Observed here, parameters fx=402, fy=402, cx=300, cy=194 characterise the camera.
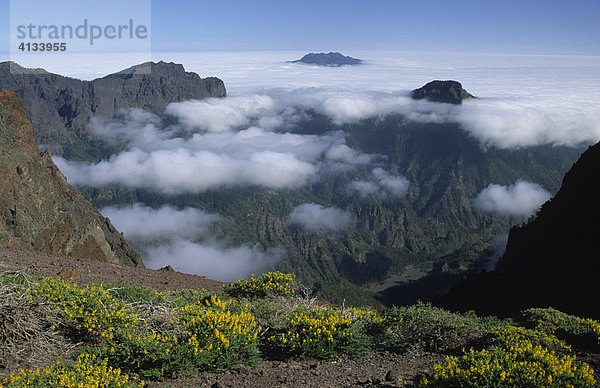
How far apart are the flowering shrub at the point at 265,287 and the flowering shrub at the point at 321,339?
11.0 feet

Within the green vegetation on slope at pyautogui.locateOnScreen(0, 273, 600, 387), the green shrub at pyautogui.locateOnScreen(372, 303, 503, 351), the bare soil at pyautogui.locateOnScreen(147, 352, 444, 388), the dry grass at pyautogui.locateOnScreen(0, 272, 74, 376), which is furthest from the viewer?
the green shrub at pyautogui.locateOnScreen(372, 303, 503, 351)

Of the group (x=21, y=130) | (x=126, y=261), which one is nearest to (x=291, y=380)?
(x=126, y=261)

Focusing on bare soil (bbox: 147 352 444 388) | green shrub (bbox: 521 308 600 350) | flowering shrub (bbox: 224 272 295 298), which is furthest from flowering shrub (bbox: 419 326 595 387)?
flowering shrub (bbox: 224 272 295 298)

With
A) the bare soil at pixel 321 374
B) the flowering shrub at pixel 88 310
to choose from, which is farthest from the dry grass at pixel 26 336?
the bare soil at pixel 321 374

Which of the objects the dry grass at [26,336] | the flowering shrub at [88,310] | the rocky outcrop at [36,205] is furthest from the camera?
the rocky outcrop at [36,205]

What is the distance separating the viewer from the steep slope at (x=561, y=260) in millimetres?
23703

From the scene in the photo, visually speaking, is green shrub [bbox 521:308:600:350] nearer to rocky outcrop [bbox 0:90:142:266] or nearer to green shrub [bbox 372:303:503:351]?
green shrub [bbox 372:303:503:351]

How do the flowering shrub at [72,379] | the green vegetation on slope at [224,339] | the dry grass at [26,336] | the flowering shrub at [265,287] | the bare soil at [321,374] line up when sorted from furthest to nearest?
the flowering shrub at [265,287] → the dry grass at [26,336] → the bare soil at [321,374] → the green vegetation on slope at [224,339] → the flowering shrub at [72,379]

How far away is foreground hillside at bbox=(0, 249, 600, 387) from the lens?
593cm

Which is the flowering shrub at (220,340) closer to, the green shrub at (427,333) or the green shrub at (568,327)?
the green shrub at (427,333)

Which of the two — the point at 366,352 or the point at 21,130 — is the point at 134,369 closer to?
the point at 366,352

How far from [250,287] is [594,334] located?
28.7ft

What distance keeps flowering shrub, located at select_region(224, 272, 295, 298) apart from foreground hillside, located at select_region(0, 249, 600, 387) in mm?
1739

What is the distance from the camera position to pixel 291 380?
6.74 metres
